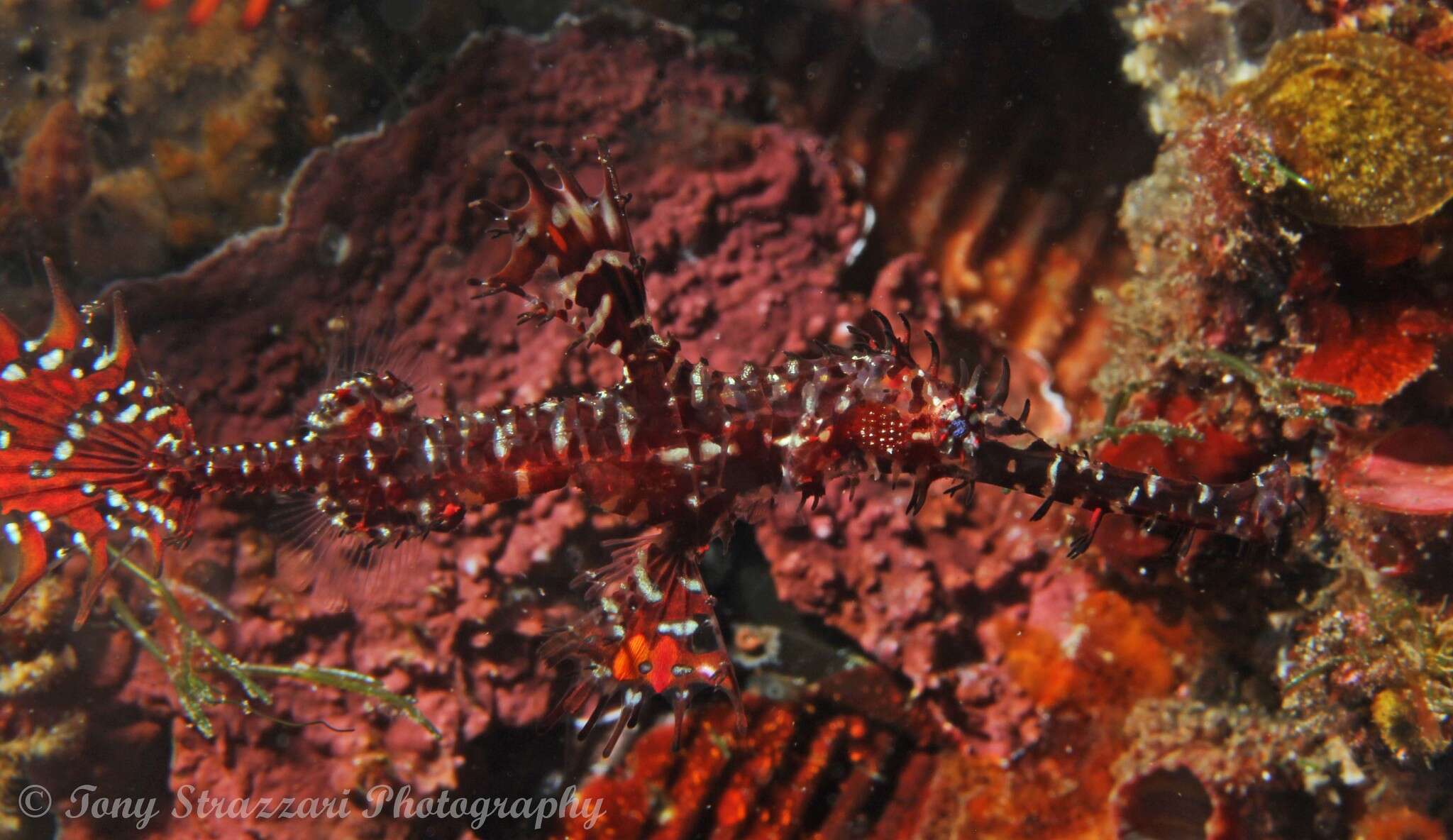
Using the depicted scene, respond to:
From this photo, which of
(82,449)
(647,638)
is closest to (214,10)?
(82,449)

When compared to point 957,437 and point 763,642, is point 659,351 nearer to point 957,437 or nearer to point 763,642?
point 957,437

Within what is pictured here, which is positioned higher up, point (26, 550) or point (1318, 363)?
point (26, 550)

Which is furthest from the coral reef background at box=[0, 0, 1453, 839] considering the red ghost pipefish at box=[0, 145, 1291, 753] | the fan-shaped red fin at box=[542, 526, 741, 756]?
the fan-shaped red fin at box=[542, 526, 741, 756]

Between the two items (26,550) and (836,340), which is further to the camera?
(836,340)

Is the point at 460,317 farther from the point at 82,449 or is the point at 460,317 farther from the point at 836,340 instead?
the point at 836,340

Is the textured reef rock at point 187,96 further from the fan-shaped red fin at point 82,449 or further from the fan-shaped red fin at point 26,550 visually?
the fan-shaped red fin at point 26,550

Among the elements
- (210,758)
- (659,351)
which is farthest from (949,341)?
(210,758)

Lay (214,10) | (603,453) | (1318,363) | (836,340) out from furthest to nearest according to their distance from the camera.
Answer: (214,10) < (836,340) < (1318,363) < (603,453)

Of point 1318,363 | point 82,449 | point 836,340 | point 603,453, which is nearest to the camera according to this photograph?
point 603,453
